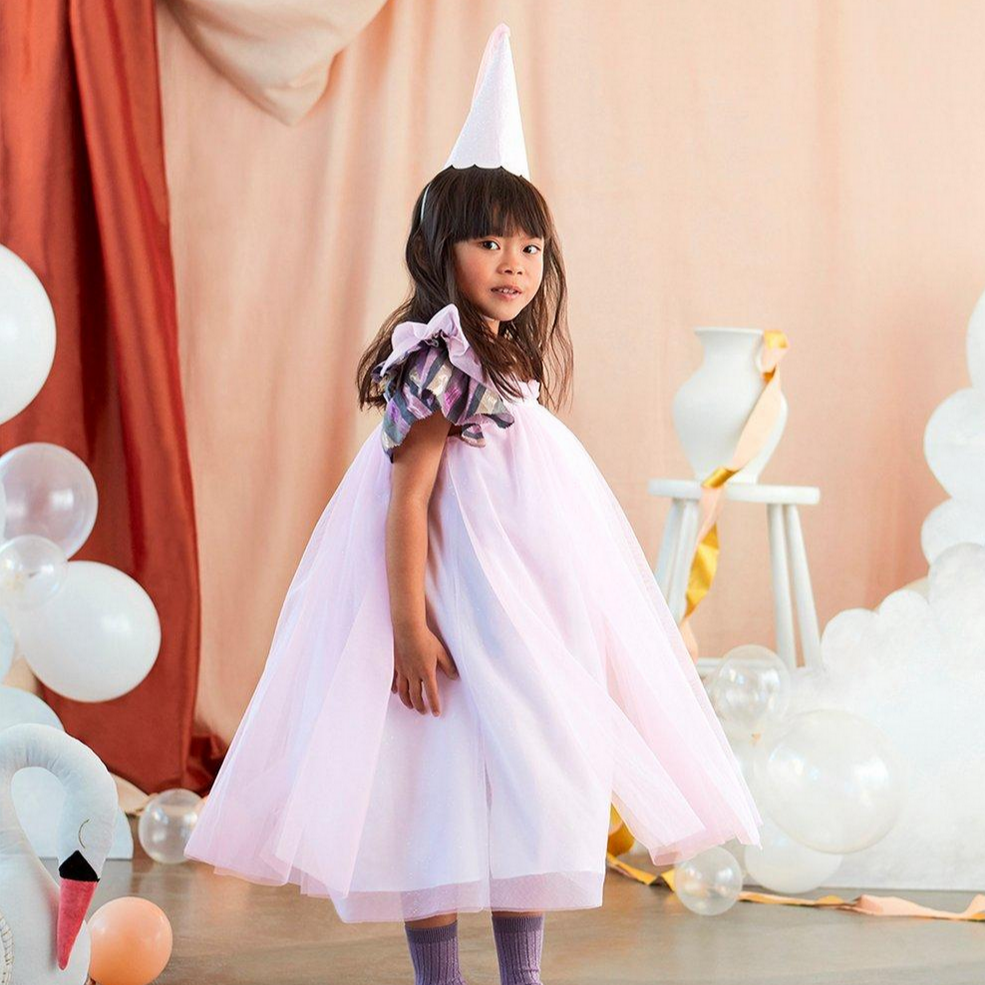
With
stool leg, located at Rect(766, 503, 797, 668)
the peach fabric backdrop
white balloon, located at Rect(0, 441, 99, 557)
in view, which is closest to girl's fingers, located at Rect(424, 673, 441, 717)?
white balloon, located at Rect(0, 441, 99, 557)

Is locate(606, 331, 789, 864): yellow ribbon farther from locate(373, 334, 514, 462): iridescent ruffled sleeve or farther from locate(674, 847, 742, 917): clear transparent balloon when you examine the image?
locate(373, 334, 514, 462): iridescent ruffled sleeve

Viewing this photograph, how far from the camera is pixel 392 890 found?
146cm

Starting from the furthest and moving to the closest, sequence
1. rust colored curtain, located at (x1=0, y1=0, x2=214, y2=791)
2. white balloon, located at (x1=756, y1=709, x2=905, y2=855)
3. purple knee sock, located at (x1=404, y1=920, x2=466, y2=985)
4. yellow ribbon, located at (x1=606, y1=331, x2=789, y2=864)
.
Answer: rust colored curtain, located at (x1=0, y1=0, x2=214, y2=791), yellow ribbon, located at (x1=606, y1=331, x2=789, y2=864), white balloon, located at (x1=756, y1=709, x2=905, y2=855), purple knee sock, located at (x1=404, y1=920, x2=466, y2=985)

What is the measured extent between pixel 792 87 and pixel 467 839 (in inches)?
88.2

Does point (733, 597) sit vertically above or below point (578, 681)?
below

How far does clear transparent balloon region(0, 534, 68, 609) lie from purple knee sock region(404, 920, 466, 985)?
3.28 feet

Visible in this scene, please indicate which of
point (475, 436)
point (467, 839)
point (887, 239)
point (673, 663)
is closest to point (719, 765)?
point (673, 663)

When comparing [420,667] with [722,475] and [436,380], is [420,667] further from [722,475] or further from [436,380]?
[722,475]

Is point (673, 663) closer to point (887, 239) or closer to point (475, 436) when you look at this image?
point (475, 436)

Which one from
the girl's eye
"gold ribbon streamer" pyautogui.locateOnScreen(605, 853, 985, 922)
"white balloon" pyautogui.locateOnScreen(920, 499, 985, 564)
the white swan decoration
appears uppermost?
the girl's eye

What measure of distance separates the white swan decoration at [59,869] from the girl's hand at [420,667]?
1.08 feet

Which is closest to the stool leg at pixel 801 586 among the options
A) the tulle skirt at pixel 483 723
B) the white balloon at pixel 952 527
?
the white balloon at pixel 952 527

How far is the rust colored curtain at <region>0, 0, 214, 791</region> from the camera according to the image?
9.24 ft

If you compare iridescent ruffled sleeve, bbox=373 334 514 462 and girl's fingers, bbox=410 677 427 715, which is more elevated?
iridescent ruffled sleeve, bbox=373 334 514 462
